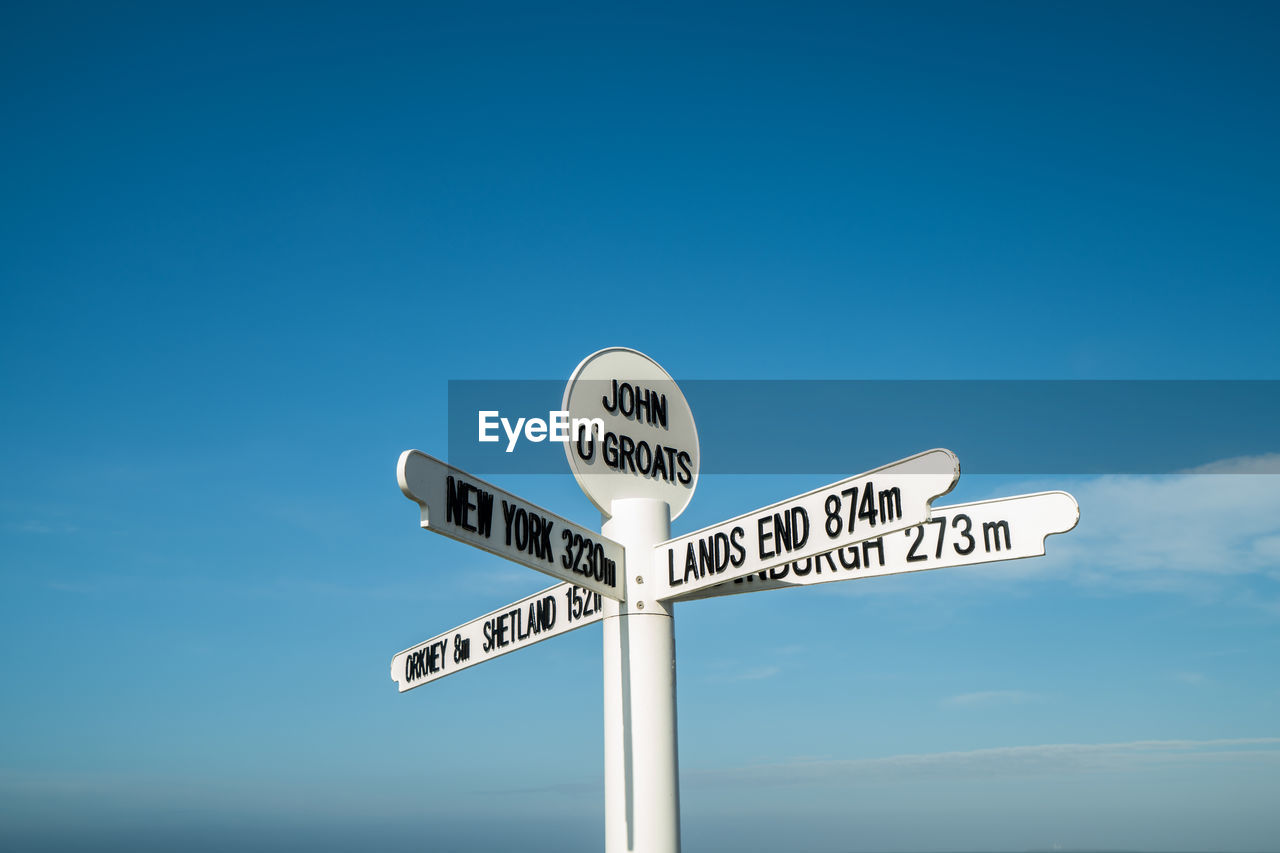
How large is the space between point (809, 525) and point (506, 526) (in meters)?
1.31

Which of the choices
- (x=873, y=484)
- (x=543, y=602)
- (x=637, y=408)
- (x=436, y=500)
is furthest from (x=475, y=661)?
(x=873, y=484)

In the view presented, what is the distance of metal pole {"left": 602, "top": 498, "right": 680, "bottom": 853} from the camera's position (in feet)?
16.0

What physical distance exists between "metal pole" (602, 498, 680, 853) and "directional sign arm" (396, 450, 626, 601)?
141 mm

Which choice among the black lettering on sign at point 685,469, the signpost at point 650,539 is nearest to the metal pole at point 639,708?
the signpost at point 650,539

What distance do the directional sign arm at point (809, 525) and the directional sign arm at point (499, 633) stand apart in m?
0.50

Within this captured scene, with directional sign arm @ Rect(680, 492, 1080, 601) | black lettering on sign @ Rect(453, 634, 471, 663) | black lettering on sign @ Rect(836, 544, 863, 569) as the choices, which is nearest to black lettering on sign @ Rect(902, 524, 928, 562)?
directional sign arm @ Rect(680, 492, 1080, 601)

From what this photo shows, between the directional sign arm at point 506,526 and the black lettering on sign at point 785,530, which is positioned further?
the black lettering on sign at point 785,530

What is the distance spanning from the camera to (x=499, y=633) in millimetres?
5801

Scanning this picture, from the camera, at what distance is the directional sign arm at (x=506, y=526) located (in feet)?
13.0

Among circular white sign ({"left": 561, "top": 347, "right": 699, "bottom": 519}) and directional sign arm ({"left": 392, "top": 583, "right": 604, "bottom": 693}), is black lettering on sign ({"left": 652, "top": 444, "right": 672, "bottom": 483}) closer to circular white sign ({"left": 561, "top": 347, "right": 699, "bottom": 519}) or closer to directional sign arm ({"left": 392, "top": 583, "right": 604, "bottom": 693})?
circular white sign ({"left": 561, "top": 347, "right": 699, "bottom": 519})

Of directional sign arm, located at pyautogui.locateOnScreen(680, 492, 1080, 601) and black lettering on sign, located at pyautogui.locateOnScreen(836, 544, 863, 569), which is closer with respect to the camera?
directional sign arm, located at pyautogui.locateOnScreen(680, 492, 1080, 601)

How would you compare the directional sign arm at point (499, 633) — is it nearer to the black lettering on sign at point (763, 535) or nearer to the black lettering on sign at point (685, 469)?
the black lettering on sign at point (685, 469)

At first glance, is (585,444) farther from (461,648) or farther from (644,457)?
(461,648)

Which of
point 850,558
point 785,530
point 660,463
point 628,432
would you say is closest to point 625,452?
point 628,432
